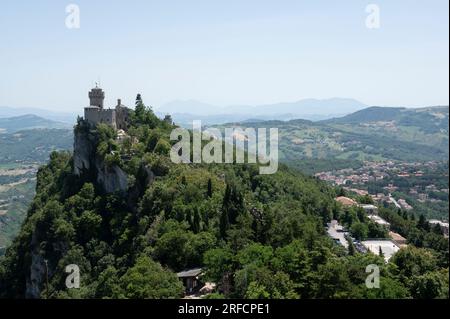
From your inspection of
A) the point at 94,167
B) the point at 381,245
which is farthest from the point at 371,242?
the point at 94,167

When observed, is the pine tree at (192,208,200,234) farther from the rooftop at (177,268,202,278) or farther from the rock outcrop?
the rock outcrop

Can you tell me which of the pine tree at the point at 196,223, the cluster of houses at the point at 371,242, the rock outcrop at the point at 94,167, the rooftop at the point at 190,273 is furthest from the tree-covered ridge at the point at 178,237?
the cluster of houses at the point at 371,242

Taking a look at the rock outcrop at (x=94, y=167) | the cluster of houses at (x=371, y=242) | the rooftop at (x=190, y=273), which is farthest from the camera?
the rock outcrop at (x=94, y=167)

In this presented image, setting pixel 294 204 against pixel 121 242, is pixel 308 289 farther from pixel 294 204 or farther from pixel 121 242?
pixel 294 204

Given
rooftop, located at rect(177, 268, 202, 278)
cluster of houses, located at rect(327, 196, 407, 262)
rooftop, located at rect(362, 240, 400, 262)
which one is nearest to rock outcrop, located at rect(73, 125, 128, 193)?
rooftop, located at rect(177, 268, 202, 278)

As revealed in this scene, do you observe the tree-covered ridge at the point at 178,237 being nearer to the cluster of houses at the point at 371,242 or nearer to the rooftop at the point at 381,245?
the cluster of houses at the point at 371,242

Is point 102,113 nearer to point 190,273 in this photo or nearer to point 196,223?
point 196,223
